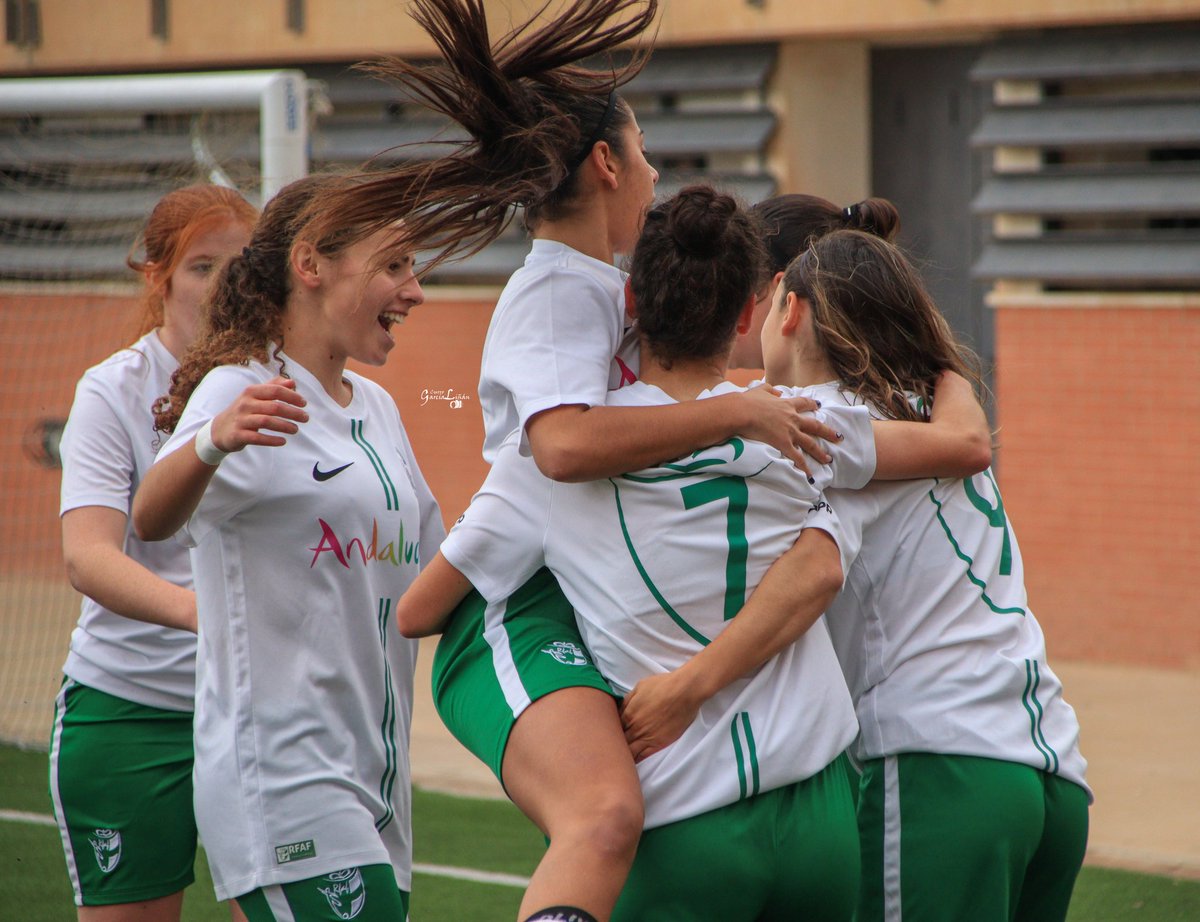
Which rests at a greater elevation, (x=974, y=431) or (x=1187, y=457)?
(x=974, y=431)

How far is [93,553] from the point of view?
9.37 feet

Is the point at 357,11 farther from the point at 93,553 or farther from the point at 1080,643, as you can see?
the point at 93,553

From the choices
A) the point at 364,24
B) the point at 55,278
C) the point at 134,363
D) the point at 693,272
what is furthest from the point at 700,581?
the point at 55,278

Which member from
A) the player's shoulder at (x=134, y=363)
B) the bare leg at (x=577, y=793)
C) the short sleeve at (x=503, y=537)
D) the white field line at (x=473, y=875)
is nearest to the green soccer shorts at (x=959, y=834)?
the bare leg at (x=577, y=793)

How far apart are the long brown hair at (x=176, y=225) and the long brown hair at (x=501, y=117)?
2.89 feet

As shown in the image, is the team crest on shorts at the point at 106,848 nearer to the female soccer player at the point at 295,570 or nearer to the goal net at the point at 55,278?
the female soccer player at the point at 295,570

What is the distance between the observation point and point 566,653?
2094mm

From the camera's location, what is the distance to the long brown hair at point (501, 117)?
2.25 meters

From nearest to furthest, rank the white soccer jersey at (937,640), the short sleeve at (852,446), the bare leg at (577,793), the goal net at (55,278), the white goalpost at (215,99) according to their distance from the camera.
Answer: the bare leg at (577,793), the short sleeve at (852,446), the white soccer jersey at (937,640), the white goalpost at (215,99), the goal net at (55,278)

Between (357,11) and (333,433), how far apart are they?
745 cm

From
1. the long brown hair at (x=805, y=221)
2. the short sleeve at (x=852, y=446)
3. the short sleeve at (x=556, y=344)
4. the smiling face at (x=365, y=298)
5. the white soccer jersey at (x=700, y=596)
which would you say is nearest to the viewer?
the white soccer jersey at (x=700, y=596)

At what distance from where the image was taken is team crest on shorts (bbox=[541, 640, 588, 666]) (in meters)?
2.08

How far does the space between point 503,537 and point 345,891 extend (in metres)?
0.70

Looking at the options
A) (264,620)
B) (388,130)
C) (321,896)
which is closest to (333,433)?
(264,620)
